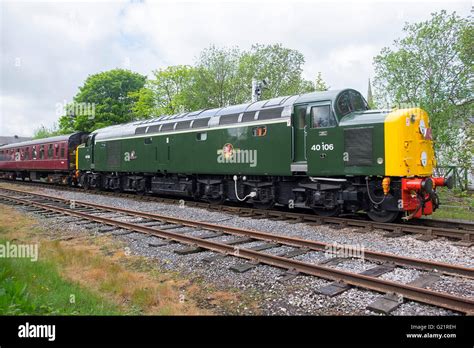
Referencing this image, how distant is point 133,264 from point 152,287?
1.62 metres

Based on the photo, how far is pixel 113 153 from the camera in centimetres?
2041

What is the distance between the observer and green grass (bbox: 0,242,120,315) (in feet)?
14.9

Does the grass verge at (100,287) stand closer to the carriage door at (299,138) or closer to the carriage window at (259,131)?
the carriage door at (299,138)

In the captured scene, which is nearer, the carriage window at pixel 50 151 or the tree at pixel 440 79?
the tree at pixel 440 79

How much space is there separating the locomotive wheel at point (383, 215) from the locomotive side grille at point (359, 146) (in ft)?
4.96

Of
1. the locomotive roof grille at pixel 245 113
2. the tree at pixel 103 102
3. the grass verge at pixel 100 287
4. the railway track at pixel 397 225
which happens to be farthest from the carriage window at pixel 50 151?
the grass verge at pixel 100 287

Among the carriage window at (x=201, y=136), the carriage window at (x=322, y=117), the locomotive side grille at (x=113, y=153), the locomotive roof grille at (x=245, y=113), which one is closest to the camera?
the carriage window at (x=322, y=117)

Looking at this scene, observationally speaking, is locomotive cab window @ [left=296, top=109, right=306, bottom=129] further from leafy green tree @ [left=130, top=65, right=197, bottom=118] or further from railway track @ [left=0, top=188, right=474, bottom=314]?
leafy green tree @ [left=130, top=65, right=197, bottom=118]

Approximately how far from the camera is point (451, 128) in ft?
59.1

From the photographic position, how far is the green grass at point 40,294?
4.54 m

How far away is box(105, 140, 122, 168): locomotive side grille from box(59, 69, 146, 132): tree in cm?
2506
